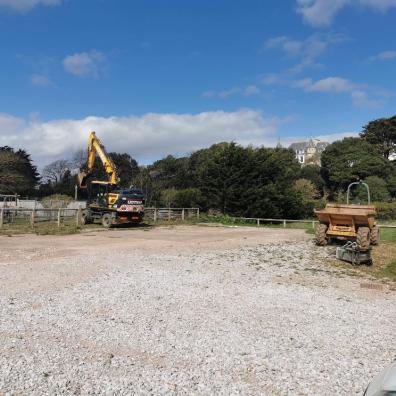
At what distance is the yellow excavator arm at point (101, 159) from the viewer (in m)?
26.3

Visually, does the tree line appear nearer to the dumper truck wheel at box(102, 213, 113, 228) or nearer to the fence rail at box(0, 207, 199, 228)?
the fence rail at box(0, 207, 199, 228)

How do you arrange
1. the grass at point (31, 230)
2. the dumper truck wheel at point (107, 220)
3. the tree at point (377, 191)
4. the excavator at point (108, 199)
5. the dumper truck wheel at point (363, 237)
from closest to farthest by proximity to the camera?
the dumper truck wheel at point (363, 237) < the grass at point (31, 230) < the excavator at point (108, 199) < the dumper truck wheel at point (107, 220) < the tree at point (377, 191)

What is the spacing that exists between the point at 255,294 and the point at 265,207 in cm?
2772

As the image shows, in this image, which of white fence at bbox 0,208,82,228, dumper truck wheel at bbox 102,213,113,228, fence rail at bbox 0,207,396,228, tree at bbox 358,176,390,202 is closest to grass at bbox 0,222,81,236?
white fence at bbox 0,208,82,228

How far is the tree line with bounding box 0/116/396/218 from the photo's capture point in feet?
119

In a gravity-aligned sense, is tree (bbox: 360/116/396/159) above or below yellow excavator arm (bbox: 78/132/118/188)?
above

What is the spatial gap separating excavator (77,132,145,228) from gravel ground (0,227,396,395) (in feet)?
42.8

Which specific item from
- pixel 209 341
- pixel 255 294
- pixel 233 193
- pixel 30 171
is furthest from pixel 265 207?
pixel 30 171

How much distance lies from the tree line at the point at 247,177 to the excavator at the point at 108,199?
934cm

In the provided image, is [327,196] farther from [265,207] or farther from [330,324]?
[330,324]

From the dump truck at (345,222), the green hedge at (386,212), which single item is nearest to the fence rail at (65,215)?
the dump truck at (345,222)

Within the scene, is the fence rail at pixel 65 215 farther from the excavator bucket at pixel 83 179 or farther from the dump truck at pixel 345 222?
the dump truck at pixel 345 222

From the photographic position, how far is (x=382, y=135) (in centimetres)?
7081

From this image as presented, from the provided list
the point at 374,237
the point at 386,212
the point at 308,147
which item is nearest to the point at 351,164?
the point at 386,212
